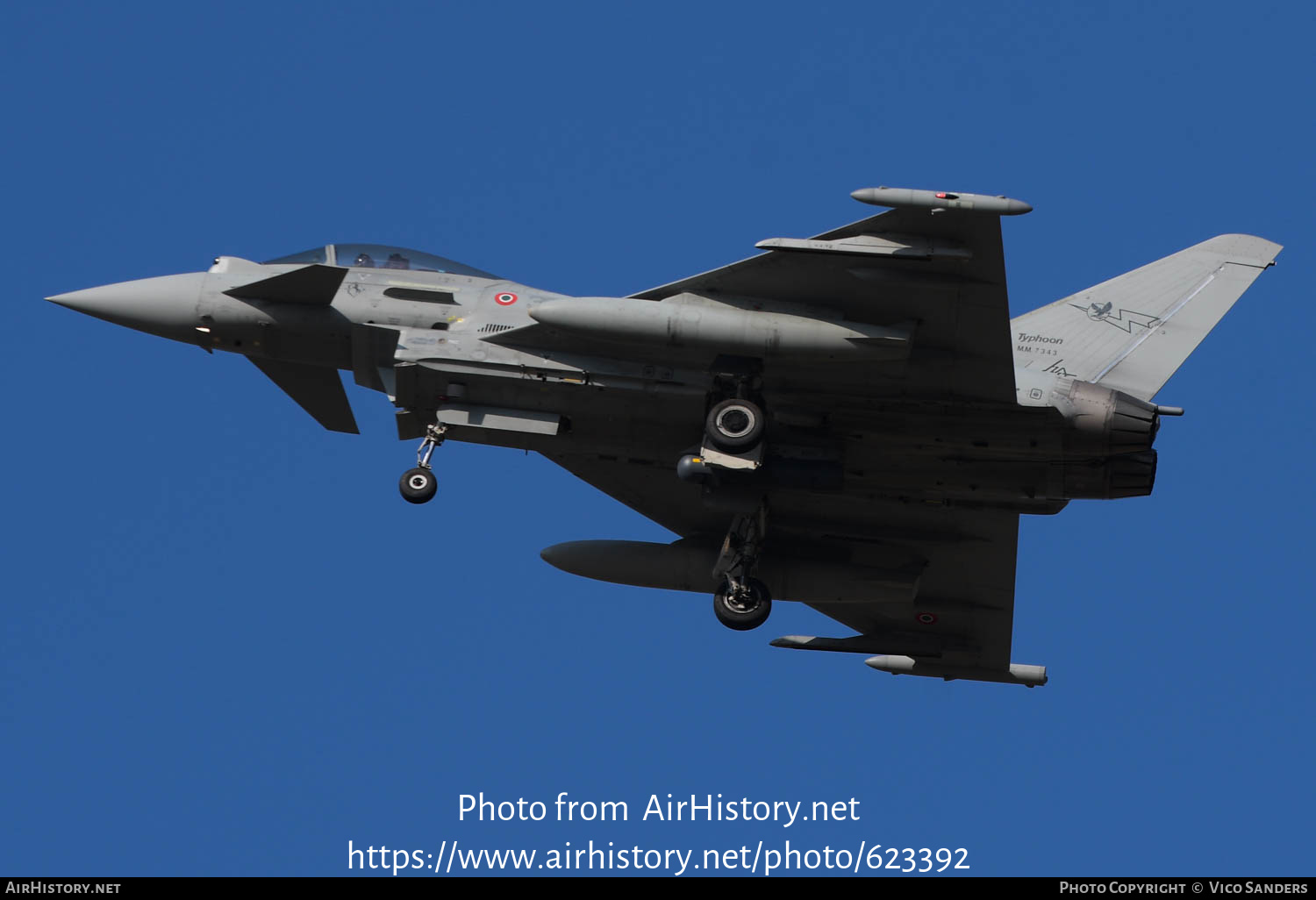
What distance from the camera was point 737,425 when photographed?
1991cm

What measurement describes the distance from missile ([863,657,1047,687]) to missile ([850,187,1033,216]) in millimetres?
8862

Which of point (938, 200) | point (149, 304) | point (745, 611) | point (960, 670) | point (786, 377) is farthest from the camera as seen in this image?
point (960, 670)

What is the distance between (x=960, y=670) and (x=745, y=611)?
4.36 metres

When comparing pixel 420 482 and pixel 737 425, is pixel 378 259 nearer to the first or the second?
pixel 420 482

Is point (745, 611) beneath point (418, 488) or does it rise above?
beneath

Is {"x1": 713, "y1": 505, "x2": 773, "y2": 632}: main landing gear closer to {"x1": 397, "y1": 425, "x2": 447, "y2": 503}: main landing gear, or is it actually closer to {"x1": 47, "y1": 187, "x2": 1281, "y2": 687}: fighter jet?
{"x1": 47, "y1": 187, "x2": 1281, "y2": 687}: fighter jet

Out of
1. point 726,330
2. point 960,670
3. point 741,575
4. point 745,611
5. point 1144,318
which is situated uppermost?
point 1144,318

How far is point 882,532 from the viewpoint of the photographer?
23.5m

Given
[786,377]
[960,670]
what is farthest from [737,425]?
[960,670]

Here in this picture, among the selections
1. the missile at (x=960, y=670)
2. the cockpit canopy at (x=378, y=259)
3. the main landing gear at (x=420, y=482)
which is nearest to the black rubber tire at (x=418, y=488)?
the main landing gear at (x=420, y=482)

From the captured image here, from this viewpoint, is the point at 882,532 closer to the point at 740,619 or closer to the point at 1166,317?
the point at 740,619

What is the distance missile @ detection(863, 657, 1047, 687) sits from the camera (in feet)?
81.7
